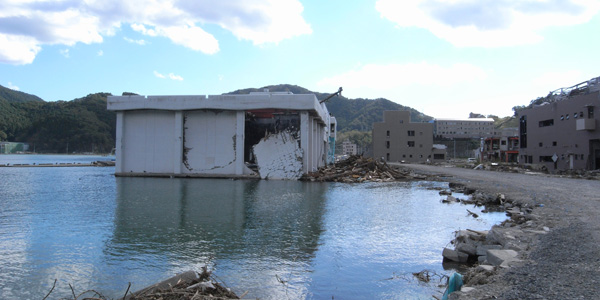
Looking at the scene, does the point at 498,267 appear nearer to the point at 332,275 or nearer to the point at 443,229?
the point at 332,275

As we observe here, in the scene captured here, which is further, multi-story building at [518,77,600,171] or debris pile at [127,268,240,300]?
multi-story building at [518,77,600,171]

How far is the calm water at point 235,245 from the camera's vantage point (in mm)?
5945

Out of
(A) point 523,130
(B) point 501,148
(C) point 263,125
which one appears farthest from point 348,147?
(C) point 263,125

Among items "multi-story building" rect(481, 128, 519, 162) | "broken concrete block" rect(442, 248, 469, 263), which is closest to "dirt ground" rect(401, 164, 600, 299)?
"broken concrete block" rect(442, 248, 469, 263)

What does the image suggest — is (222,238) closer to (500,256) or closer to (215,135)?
(500,256)

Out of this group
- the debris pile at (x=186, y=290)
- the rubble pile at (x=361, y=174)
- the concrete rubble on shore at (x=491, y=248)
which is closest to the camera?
the debris pile at (x=186, y=290)

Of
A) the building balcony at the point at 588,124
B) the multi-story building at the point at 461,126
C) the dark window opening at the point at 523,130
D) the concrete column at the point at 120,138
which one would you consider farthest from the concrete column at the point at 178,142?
the multi-story building at the point at 461,126

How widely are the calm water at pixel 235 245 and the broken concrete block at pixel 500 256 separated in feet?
3.16

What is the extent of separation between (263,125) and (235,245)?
21956 mm

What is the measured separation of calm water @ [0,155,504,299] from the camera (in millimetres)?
5945

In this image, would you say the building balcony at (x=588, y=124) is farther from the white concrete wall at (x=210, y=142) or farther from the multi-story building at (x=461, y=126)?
the multi-story building at (x=461, y=126)

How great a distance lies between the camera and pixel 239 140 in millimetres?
28891

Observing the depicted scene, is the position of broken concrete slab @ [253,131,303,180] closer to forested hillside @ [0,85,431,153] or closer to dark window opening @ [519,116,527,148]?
dark window opening @ [519,116,527,148]

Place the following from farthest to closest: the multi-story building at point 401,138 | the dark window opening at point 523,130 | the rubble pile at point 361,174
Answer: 1. the multi-story building at point 401,138
2. the dark window opening at point 523,130
3. the rubble pile at point 361,174
